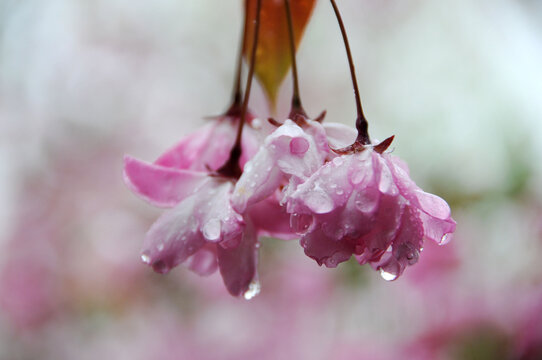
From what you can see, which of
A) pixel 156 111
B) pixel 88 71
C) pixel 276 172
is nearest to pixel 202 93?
pixel 156 111

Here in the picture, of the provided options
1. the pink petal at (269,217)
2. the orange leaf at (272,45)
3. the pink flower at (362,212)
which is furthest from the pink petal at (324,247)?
the orange leaf at (272,45)

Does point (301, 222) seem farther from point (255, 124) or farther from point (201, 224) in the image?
point (255, 124)

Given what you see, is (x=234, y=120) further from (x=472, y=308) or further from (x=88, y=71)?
(x=88, y=71)

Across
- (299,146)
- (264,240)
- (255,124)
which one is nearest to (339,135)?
(299,146)

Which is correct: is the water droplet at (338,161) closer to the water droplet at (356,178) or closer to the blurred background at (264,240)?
the water droplet at (356,178)

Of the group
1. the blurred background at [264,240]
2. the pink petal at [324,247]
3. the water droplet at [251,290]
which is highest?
the pink petal at [324,247]

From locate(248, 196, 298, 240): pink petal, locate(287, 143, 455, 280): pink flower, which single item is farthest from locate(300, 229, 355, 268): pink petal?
locate(248, 196, 298, 240): pink petal
